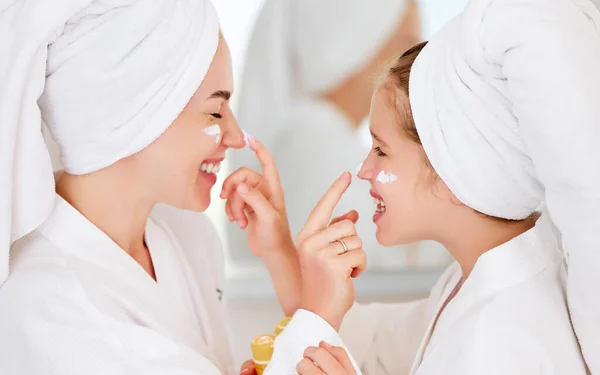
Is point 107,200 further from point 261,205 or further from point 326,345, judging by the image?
point 326,345

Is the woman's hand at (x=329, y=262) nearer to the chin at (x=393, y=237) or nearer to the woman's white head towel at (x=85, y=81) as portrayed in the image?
the chin at (x=393, y=237)

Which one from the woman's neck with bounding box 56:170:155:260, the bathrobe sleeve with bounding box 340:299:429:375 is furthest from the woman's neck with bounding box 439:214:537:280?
the woman's neck with bounding box 56:170:155:260

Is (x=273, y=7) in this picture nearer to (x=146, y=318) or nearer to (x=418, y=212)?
(x=418, y=212)

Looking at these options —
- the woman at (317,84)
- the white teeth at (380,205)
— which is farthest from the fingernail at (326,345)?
the woman at (317,84)

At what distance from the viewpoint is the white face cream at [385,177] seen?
1.11 meters

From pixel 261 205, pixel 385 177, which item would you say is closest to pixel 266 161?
pixel 261 205

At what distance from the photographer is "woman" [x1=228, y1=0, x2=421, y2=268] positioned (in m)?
1.56

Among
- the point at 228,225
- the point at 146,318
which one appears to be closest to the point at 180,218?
the point at 228,225

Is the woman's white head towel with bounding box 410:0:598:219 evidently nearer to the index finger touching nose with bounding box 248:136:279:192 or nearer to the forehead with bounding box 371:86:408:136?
the forehead with bounding box 371:86:408:136

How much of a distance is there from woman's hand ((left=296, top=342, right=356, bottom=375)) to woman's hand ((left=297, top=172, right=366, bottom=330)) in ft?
Answer: 0.28

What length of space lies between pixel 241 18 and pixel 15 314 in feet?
3.14

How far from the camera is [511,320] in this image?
913mm

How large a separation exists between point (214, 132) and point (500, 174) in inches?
20.7

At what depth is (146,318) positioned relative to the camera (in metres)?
1.08
